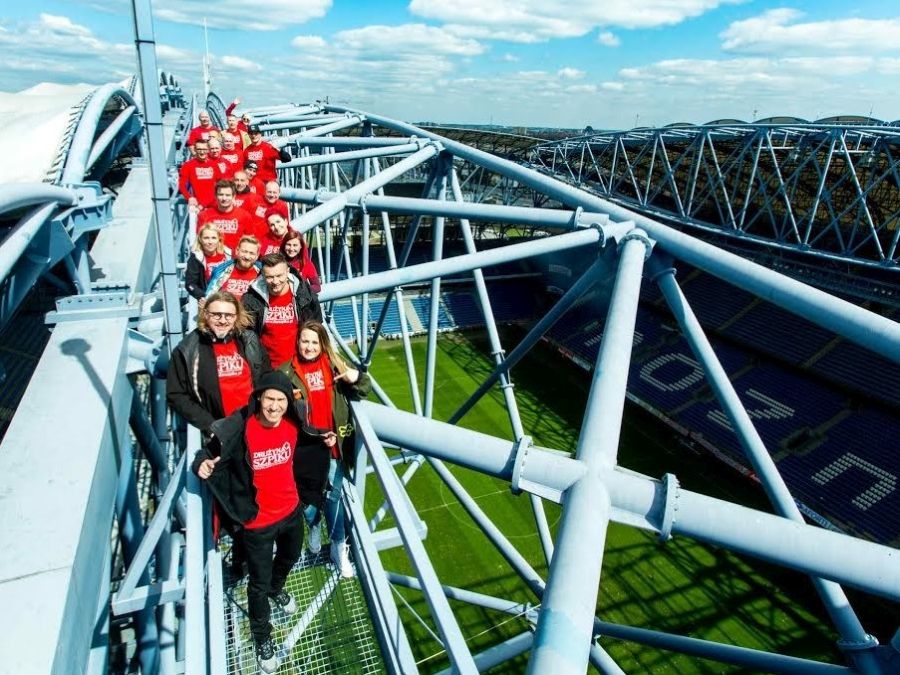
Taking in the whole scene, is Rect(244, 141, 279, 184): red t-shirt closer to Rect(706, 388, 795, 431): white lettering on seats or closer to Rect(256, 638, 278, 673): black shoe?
Rect(256, 638, 278, 673): black shoe

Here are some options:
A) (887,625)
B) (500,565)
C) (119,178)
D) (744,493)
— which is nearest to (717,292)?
(744,493)

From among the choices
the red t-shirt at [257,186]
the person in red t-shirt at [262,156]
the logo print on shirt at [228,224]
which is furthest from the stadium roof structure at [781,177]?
the logo print on shirt at [228,224]

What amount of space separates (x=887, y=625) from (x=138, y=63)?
20521 millimetres

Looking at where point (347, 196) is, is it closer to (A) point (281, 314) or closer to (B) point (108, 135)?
(A) point (281, 314)

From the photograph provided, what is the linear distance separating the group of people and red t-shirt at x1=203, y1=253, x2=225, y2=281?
1.29 meters

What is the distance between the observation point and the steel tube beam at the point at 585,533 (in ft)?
6.93

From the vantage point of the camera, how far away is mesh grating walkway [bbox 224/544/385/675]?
362cm

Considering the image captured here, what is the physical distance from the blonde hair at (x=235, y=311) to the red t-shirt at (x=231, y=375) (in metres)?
0.14

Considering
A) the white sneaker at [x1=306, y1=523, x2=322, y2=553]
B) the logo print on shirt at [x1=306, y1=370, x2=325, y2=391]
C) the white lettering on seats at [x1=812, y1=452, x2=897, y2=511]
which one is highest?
the logo print on shirt at [x1=306, y1=370, x2=325, y2=391]

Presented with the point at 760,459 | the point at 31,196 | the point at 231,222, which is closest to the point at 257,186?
the point at 231,222

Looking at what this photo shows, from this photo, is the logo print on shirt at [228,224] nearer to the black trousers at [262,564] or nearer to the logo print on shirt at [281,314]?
the logo print on shirt at [281,314]

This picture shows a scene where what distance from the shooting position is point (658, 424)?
24641mm

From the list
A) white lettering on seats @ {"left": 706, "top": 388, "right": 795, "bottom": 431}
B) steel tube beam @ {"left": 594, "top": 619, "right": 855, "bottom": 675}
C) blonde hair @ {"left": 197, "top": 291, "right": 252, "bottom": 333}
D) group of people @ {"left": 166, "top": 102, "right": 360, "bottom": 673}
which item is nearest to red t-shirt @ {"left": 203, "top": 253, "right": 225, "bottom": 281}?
group of people @ {"left": 166, "top": 102, "right": 360, "bottom": 673}

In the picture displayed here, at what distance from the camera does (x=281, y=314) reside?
4965 mm
